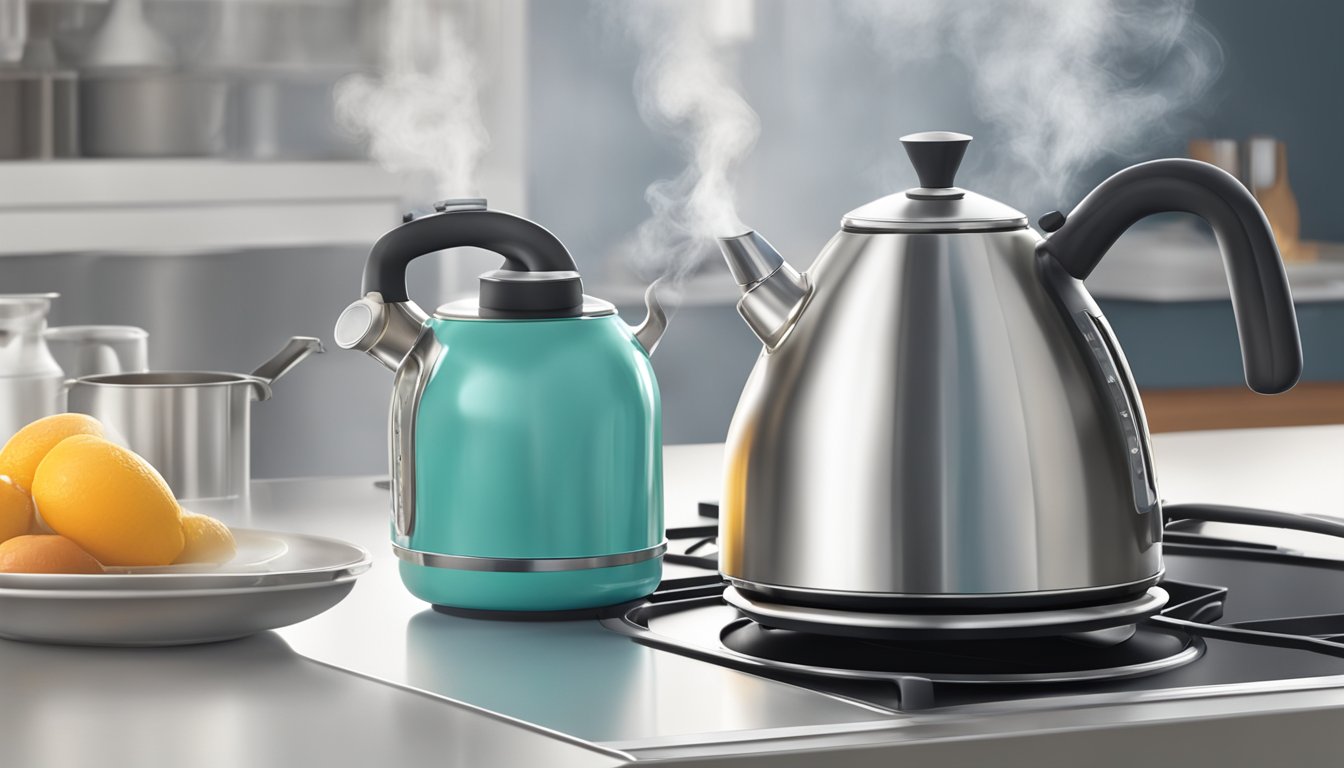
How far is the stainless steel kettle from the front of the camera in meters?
0.76

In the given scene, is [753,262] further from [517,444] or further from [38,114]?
[38,114]

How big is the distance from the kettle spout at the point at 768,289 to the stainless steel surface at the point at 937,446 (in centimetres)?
1

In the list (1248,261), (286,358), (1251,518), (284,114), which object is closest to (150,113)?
(284,114)

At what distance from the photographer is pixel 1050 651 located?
80cm

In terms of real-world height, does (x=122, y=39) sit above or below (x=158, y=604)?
above

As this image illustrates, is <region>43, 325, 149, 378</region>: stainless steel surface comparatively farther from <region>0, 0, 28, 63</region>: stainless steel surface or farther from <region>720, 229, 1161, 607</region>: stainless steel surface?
<region>0, 0, 28, 63</region>: stainless steel surface

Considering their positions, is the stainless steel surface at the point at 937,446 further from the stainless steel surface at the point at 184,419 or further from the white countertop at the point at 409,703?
the stainless steel surface at the point at 184,419

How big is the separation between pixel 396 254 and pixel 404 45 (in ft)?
8.56

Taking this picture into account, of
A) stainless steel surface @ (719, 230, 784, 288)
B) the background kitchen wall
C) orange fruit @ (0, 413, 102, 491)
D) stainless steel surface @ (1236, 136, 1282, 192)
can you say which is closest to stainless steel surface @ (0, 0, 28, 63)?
the background kitchen wall

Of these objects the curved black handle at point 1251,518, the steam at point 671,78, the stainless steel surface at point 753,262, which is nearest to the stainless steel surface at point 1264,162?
the steam at point 671,78

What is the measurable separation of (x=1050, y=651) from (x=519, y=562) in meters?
0.25

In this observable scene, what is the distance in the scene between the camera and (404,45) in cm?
341

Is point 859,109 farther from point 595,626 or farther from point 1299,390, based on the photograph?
point 595,626

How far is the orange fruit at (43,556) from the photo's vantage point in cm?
82
